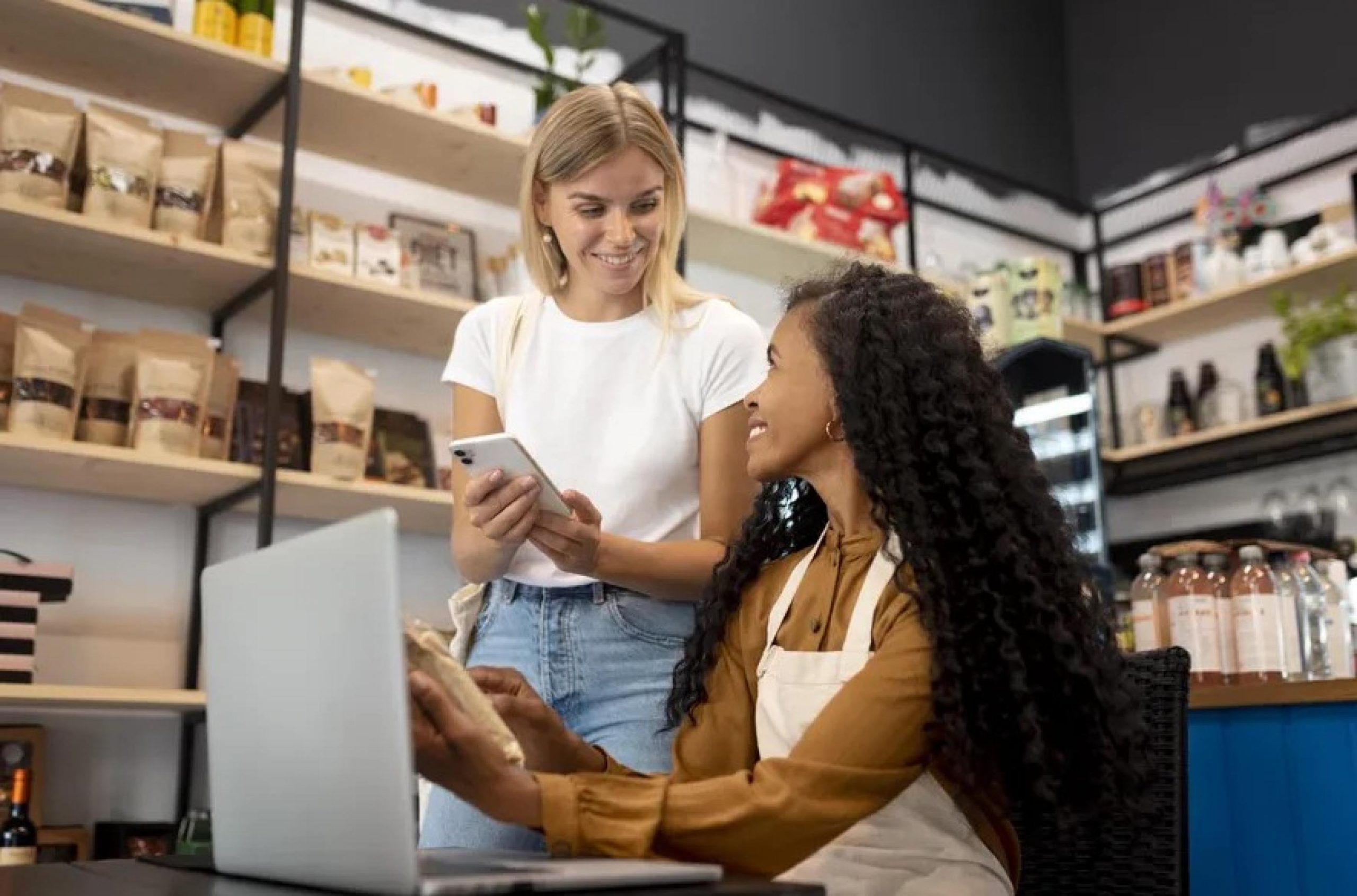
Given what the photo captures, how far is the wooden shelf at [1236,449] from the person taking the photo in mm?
3951

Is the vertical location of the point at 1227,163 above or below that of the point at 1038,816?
above

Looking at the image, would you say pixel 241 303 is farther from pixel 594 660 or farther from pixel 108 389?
pixel 594 660

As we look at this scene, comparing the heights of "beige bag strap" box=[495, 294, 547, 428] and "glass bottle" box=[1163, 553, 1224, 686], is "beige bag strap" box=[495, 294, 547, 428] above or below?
above

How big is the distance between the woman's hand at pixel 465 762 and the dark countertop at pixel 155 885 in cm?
11

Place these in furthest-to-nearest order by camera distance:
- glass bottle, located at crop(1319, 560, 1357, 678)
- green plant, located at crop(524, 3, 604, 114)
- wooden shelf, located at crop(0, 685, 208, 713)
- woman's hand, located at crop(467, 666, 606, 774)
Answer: green plant, located at crop(524, 3, 604, 114) → wooden shelf, located at crop(0, 685, 208, 713) → glass bottle, located at crop(1319, 560, 1357, 678) → woman's hand, located at crop(467, 666, 606, 774)

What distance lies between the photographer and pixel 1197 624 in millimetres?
2066

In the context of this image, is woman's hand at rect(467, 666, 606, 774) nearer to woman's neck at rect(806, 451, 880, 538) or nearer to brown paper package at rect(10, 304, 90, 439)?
woman's neck at rect(806, 451, 880, 538)

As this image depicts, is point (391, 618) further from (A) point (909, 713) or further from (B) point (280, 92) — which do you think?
(B) point (280, 92)

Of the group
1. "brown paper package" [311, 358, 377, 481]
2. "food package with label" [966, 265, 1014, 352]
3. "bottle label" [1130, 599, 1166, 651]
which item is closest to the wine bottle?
"brown paper package" [311, 358, 377, 481]

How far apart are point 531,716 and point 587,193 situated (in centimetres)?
70

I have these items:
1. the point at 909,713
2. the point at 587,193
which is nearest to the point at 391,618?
the point at 909,713

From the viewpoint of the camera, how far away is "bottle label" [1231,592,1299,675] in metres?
2.02

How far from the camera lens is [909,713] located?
3.73 feet

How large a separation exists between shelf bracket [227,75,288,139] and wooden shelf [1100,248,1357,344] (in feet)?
9.55
